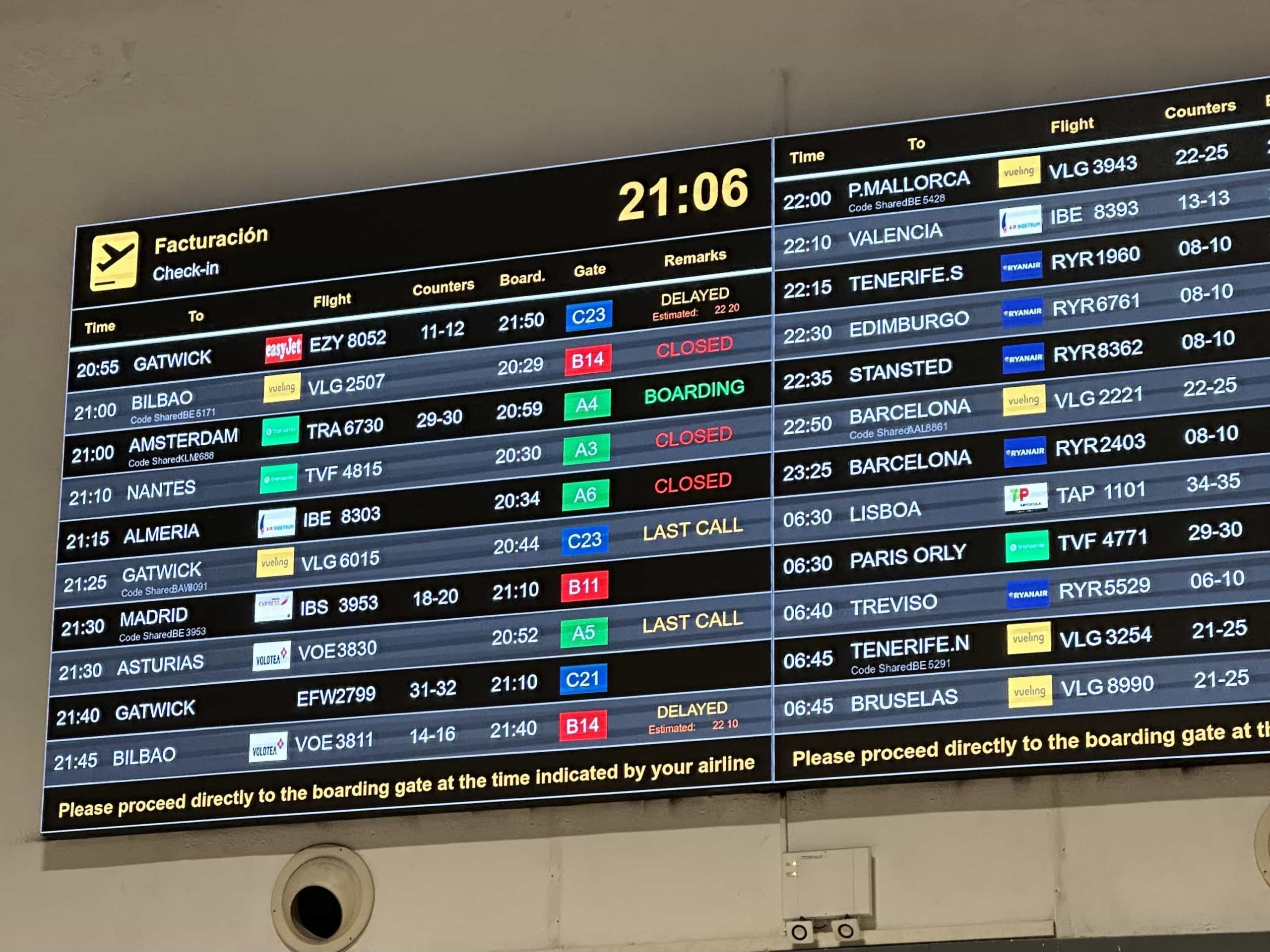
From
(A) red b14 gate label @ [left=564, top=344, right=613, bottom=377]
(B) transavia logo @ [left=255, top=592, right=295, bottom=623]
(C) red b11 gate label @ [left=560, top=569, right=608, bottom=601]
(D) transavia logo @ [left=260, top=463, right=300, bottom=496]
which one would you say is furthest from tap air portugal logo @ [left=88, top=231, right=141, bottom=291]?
(C) red b11 gate label @ [left=560, top=569, right=608, bottom=601]

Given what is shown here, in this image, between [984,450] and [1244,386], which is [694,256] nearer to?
[984,450]

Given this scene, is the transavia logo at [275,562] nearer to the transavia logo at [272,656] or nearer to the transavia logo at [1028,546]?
the transavia logo at [272,656]

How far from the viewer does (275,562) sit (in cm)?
616

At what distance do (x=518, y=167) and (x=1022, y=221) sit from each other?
143 cm

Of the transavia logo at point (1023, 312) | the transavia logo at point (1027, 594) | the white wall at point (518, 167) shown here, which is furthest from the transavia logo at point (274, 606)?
the transavia logo at point (1023, 312)

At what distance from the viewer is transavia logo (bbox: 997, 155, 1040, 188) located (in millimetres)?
5941

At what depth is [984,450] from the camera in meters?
5.72

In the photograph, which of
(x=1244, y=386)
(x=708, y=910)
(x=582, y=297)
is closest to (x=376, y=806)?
(x=708, y=910)

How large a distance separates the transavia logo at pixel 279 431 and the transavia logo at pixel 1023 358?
186 cm

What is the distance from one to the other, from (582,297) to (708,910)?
5.30ft

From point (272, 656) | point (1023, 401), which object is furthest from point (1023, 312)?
point (272, 656)

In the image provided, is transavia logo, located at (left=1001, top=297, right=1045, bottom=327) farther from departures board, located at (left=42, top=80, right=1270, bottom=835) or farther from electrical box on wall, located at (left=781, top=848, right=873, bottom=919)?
electrical box on wall, located at (left=781, top=848, right=873, bottom=919)

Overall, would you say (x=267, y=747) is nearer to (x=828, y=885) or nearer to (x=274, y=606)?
A: (x=274, y=606)

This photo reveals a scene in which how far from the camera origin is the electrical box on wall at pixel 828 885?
5.55 meters
